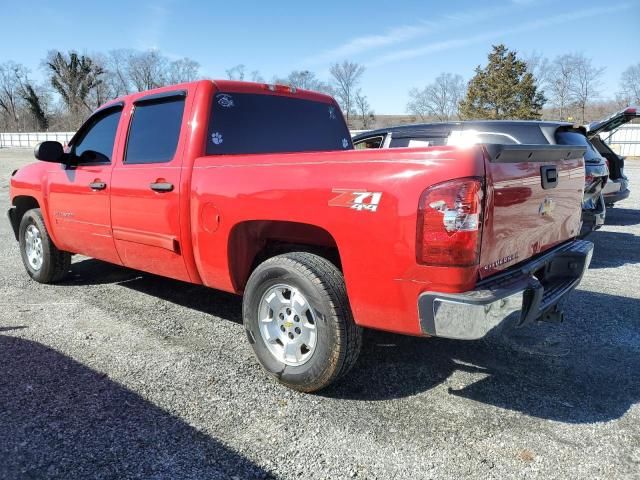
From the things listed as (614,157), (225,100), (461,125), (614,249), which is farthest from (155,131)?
(614,157)

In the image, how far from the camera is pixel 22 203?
19.2ft

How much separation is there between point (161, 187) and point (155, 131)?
63cm

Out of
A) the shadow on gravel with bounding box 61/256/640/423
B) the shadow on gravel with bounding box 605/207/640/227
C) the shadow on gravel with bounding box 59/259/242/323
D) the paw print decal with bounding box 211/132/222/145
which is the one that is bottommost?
the shadow on gravel with bounding box 605/207/640/227

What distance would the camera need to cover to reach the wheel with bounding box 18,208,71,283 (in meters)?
5.43

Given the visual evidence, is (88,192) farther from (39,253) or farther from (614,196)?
(614,196)

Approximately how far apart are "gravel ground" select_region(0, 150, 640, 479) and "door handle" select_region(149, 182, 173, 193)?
118 cm

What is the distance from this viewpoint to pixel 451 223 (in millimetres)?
2432

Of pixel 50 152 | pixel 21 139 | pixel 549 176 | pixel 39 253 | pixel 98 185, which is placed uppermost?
pixel 21 139

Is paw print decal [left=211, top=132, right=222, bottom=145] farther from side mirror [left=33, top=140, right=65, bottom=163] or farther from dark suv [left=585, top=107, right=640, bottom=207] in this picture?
dark suv [left=585, top=107, right=640, bottom=207]

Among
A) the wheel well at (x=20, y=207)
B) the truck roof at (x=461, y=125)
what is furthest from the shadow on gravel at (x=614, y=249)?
the wheel well at (x=20, y=207)

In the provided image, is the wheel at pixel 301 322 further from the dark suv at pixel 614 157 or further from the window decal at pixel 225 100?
the dark suv at pixel 614 157

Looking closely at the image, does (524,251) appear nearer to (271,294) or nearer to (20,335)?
(271,294)

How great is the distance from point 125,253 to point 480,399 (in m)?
3.04

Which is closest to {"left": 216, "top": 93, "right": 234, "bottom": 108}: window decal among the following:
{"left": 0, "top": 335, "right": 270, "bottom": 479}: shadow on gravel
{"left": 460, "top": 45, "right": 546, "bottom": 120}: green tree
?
{"left": 0, "top": 335, "right": 270, "bottom": 479}: shadow on gravel
